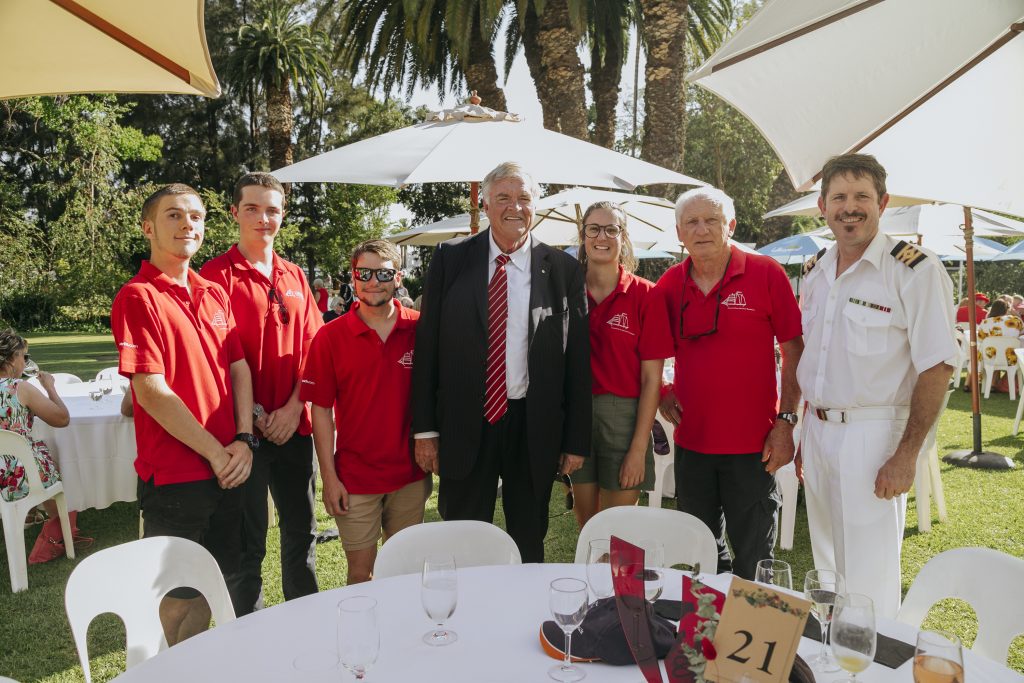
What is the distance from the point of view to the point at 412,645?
5.94 feet

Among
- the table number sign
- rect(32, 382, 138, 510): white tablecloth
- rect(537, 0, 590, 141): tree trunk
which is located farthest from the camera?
rect(537, 0, 590, 141): tree trunk

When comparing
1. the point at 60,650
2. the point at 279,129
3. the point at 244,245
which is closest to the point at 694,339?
the point at 244,245

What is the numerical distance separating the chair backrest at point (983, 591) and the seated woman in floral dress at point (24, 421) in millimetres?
4926

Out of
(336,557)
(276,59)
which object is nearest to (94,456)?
(336,557)

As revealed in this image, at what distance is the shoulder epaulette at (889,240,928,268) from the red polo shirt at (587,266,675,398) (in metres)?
1.09

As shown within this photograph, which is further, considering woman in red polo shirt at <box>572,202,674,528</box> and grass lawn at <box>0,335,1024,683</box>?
grass lawn at <box>0,335,1024,683</box>

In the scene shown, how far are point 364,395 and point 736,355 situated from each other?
67.6 inches

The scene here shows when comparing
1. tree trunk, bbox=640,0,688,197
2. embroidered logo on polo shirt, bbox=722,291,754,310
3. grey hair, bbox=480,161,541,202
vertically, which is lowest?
embroidered logo on polo shirt, bbox=722,291,754,310

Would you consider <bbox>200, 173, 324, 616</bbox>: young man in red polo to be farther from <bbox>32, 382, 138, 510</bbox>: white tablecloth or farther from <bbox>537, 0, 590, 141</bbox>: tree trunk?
<bbox>537, 0, 590, 141</bbox>: tree trunk

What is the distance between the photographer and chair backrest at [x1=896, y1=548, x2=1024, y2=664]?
201 cm

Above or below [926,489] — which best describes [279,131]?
above

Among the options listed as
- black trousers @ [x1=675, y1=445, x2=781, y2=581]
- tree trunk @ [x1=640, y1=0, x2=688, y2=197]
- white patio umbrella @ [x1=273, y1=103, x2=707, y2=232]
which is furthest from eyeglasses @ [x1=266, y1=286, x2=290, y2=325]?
tree trunk @ [x1=640, y1=0, x2=688, y2=197]

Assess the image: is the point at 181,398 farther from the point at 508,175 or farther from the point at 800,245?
the point at 800,245

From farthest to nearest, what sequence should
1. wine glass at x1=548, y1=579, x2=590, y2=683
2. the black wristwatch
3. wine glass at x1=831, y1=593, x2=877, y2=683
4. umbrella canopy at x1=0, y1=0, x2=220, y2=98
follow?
the black wristwatch → umbrella canopy at x1=0, y1=0, x2=220, y2=98 → wine glass at x1=548, y1=579, x2=590, y2=683 → wine glass at x1=831, y1=593, x2=877, y2=683
